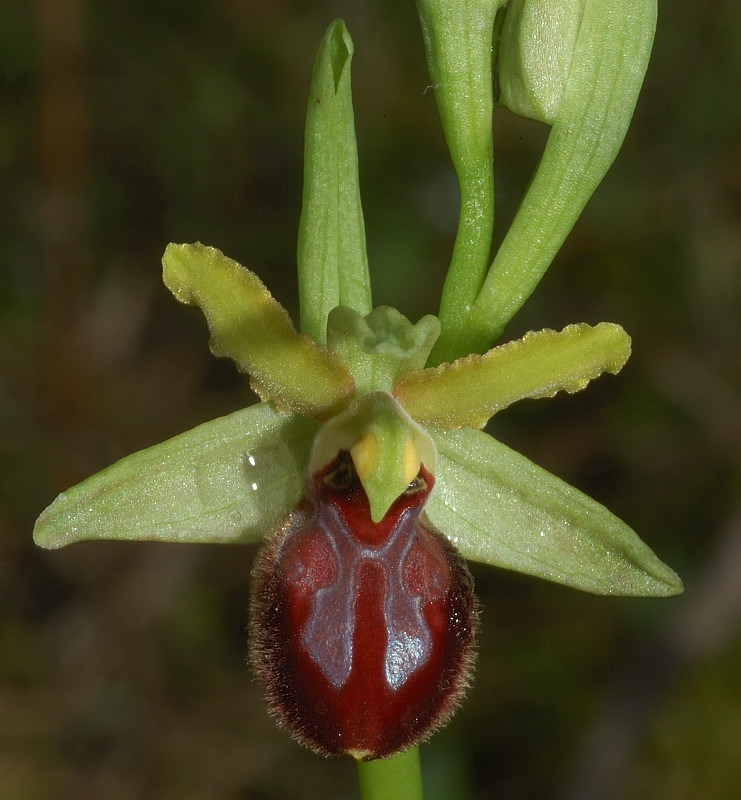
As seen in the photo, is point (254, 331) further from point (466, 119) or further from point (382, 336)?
point (466, 119)

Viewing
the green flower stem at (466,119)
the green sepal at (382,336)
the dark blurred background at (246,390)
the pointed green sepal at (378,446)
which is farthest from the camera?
the dark blurred background at (246,390)

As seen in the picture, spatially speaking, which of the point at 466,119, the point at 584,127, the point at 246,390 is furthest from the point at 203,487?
the point at 246,390

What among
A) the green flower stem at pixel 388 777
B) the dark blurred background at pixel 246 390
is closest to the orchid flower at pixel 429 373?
the green flower stem at pixel 388 777

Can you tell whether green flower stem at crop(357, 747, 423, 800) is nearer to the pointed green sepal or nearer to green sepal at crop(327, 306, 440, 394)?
the pointed green sepal

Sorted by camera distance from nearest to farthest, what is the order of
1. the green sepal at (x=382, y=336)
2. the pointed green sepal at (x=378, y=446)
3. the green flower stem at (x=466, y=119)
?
the green sepal at (x=382, y=336) → the pointed green sepal at (x=378, y=446) → the green flower stem at (x=466, y=119)

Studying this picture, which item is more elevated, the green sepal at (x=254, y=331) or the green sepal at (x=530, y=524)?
the green sepal at (x=254, y=331)

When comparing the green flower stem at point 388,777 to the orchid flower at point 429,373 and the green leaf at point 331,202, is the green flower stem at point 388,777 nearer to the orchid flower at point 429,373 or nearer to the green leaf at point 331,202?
the orchid flower at point 429,373

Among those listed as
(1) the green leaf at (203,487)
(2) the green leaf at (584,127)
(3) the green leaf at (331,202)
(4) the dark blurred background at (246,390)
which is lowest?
(4) the dark blurred background at (246,390)
